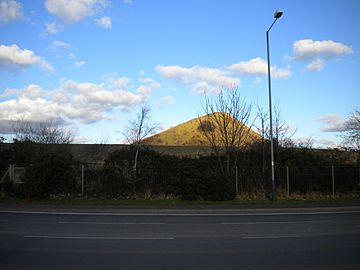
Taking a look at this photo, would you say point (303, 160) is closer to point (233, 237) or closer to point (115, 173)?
point (115, 173)

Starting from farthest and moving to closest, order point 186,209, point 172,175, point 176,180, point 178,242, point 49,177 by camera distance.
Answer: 1. point 172,175
2. point 176,180
3. point 49,177
4. point 186,209
5. point 178,242

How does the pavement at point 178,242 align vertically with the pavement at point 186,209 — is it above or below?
above

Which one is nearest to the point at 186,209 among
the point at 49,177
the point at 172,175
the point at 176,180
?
the point at 176,180

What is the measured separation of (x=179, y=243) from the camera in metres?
9.79

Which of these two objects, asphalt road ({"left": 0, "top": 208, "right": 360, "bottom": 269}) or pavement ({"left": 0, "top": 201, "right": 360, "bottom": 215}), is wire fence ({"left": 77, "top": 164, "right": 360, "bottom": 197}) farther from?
asphalt road ({"left": 0, "top": 208, "right": 360, "bottom": 269})

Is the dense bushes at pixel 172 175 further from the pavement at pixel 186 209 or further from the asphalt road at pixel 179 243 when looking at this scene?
the asphalt road at pixel 179 243

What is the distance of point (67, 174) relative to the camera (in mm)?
25250

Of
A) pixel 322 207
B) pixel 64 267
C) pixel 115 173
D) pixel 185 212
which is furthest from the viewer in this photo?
pixel 115 173

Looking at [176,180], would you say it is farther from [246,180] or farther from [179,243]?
[179,243]

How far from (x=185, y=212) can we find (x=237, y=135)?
10575 millimetres

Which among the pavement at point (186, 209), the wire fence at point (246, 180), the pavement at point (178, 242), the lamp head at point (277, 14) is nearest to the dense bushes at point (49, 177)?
the wire fence at point (246, 180)

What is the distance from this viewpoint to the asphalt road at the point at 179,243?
7488 millimetres

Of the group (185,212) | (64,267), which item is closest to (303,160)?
(185,212)

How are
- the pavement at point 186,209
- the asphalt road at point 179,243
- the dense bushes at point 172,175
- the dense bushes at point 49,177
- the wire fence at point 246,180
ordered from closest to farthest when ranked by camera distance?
1. the asphalt road at point 179,243
2. the pavement at point 186,209
3. the dense bushes at point 49,177
4. the dense bushes at point 172,175
5. the wire fence at point 246,180
